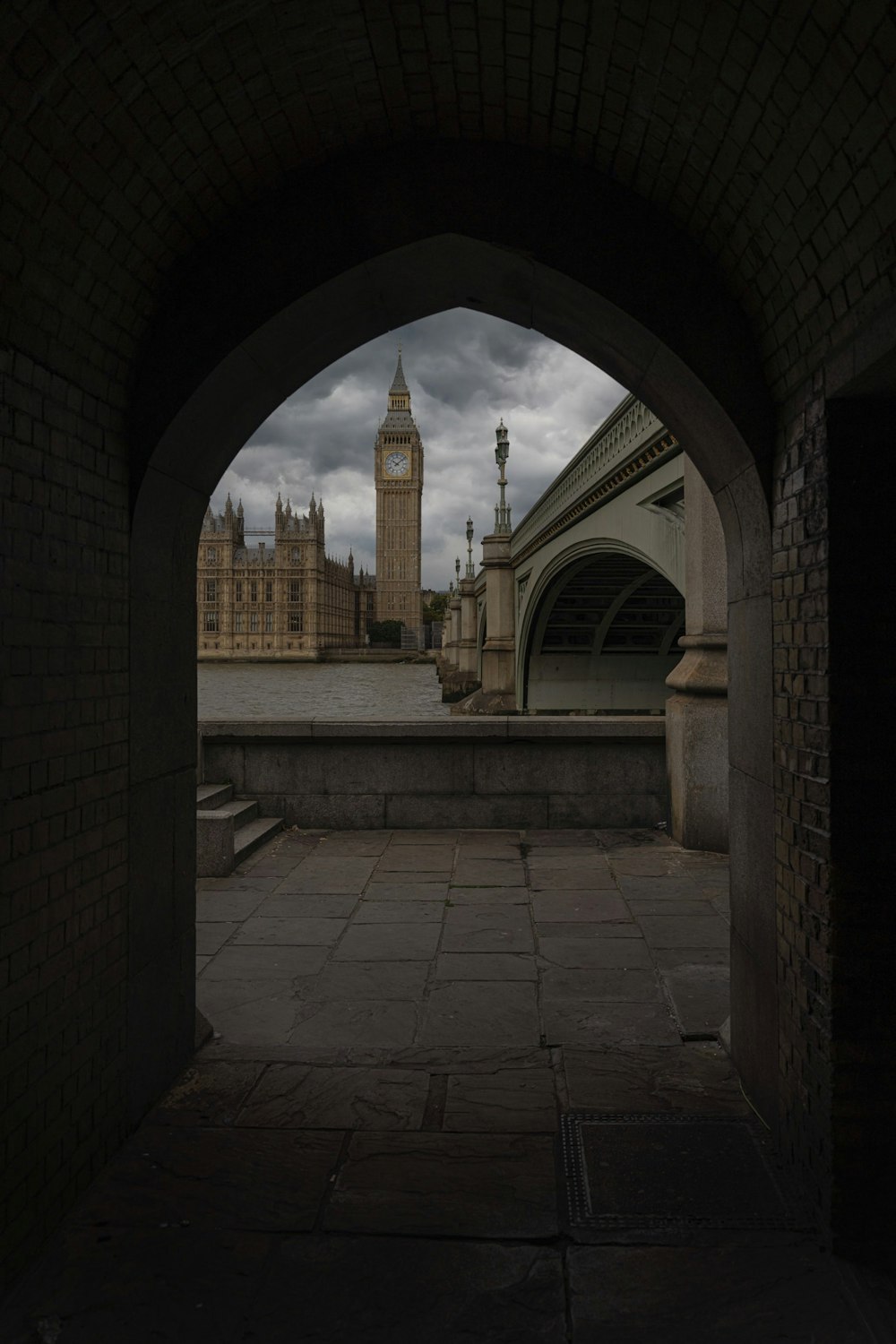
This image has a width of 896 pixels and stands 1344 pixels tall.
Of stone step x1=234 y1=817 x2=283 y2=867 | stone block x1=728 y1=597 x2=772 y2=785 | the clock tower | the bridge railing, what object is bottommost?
stone step x1=234 y1=817 x2=283 y2=867

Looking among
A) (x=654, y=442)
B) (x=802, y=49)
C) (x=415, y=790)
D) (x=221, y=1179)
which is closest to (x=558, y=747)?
(x=415, y=790)

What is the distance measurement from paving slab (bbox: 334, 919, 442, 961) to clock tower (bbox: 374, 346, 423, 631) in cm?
12410

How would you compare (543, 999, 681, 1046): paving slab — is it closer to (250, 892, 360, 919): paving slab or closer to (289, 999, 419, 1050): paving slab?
(289, 999, 419, 1050): paving slab

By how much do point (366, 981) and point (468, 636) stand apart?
48.4 metres

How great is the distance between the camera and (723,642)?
793 centimetres

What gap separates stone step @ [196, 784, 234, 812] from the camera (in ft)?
25.6

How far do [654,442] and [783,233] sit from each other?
9500 mm

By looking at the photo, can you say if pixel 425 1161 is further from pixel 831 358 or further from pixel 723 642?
pixel 723 642

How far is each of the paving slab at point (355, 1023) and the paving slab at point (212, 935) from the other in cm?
111

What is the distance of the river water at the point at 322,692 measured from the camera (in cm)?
3859

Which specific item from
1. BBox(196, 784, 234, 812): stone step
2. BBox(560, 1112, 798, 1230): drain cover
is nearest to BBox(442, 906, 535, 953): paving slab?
BBox(560, 1112, 798, 1230): drain cover

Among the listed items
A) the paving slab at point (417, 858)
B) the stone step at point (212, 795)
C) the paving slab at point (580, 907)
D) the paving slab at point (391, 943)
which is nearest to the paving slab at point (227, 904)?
the paving slab at point (391, 943)

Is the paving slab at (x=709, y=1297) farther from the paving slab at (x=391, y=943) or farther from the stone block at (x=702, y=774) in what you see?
the stone block at (x=702, y=774)

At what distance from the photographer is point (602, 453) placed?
592 inches
